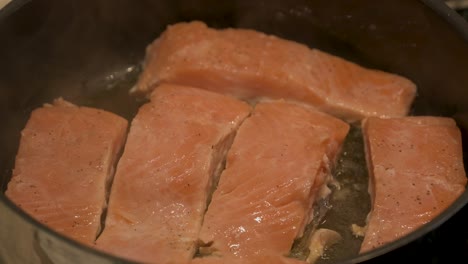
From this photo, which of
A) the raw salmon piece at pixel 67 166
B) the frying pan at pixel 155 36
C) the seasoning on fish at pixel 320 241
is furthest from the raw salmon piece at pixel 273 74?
the seasoning on fish at pixel 320 241

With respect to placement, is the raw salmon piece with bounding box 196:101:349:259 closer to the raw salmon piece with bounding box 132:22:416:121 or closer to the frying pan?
the raw salmon piece with bounding box 132:22:416:121

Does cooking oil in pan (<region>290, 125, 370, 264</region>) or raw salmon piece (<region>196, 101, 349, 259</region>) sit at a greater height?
raw salmon piece (<region>196, 101, 349, 259</region>)

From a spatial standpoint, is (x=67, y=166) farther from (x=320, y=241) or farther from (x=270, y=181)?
(x=320, y=241)

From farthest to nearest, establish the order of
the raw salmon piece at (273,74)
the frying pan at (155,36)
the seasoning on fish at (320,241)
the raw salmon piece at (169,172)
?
the raw salmon piece at (273,74), the frying pan at (155,36), the seasoning on fish at (320,241), the raw salmon piece at (169,172)

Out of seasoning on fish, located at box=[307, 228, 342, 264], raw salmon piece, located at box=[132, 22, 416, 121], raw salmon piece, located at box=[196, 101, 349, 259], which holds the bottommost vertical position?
seasoning on fish, located at box=[307, 228, 342, 264]

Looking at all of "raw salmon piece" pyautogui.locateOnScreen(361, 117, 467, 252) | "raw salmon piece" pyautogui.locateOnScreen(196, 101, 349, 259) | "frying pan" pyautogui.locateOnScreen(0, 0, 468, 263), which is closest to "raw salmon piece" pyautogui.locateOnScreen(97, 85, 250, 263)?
"raw salmon piece" pyautogui.locateOnScreen(196, 101, 349, 259)

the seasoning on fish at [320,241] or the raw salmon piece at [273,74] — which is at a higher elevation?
the raw salmon piece at [273,74]

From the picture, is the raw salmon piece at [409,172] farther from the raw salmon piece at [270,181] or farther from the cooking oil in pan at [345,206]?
the raw salmon piece at [270,181]
